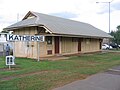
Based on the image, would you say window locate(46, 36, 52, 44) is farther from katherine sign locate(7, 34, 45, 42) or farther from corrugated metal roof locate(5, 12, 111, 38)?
katherine sign locate(7, 34, 45, 42)

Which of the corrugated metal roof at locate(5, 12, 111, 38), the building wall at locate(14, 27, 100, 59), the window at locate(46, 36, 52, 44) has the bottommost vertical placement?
the building wall at locate(14, 27, 100, 59)

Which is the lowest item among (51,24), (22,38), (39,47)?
(39,47)

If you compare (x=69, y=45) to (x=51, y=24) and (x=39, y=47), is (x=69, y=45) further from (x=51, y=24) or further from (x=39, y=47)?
(x=39, y=47)

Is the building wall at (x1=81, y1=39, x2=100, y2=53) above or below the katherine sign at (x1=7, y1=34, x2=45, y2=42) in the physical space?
below

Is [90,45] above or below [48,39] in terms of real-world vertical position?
below

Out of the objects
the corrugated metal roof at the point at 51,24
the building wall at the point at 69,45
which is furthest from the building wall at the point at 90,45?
the corrugated metal roof at the point at 51,24

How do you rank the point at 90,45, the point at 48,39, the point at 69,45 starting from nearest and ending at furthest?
the point at 48,39
the point at 69,45
the point at 90,45

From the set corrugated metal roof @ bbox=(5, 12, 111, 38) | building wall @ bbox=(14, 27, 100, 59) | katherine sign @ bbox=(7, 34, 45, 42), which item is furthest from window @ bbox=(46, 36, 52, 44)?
katherine sign @ bbox=(7, 34, 45, 42)

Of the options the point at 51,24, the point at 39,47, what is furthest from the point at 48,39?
the point at 39,47

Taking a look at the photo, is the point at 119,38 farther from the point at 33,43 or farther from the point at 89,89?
the point at 89,89

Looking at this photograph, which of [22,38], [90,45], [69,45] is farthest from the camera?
[90,45]

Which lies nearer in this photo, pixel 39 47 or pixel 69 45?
pixel 39 47

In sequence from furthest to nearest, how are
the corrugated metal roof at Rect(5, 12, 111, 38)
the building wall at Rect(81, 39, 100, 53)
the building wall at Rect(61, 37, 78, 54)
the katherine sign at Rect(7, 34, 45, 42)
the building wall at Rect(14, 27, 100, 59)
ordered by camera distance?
the building wall at Rect(81, 39, 100, 53)
the building wall at Rect(61, 37, 78, 54)
the building wall at Rect(14, 27, 100, 59)
the corrugated metal roof at Rect(5, 12, 111, 38)
the katherine sign at Rect(7, 34, 45, 42)

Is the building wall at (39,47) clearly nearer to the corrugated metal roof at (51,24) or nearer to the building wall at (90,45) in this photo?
the corrugated metal roof at (51,24)
